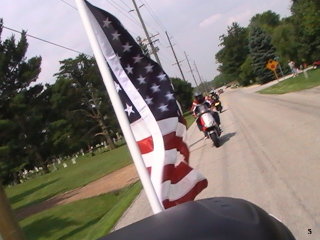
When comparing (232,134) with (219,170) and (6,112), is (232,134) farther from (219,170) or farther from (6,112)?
(6,112)

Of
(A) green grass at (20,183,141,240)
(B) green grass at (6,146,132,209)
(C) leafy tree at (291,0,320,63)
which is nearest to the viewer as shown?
(A) green grass at (20,183,141,240)

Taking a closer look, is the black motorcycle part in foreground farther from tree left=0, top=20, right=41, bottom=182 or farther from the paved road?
tree left=0, top=20, right=41, bottom=182

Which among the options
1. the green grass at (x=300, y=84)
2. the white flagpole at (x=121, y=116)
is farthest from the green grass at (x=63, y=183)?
the white flagpole at (x=121, y=116)

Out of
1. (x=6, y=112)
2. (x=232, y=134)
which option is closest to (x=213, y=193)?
(x=232, y=134)

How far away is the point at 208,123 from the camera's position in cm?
1523

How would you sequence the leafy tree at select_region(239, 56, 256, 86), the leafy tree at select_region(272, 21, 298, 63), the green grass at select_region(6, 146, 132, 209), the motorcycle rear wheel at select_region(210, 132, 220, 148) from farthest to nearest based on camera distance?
the leafy tree at select_region(239, 56, 256, 86)
the leafy tree at select_region(272, 21, 298, 63)
the green grass at select_region(6, 146, 132, 209)
the motorcycle rear wheel at select_region(210, 132, 220, 148)

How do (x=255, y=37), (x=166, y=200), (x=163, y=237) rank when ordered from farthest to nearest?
(x=255, y=37), (x=166, y=200), (x=163, y=237)

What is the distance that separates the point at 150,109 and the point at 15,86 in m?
43.4

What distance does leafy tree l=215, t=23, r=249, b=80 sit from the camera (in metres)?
111

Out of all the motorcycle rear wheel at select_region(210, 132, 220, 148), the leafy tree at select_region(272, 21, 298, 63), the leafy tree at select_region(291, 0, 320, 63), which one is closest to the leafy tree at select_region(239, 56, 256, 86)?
the leafy tree at select_region(272, 21, 298, 63)

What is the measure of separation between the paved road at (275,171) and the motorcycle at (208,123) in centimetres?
39

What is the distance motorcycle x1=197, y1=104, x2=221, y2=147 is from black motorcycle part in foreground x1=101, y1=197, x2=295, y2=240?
12.0 meters

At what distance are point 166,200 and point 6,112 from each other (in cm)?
4266

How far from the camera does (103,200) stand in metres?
14.7
